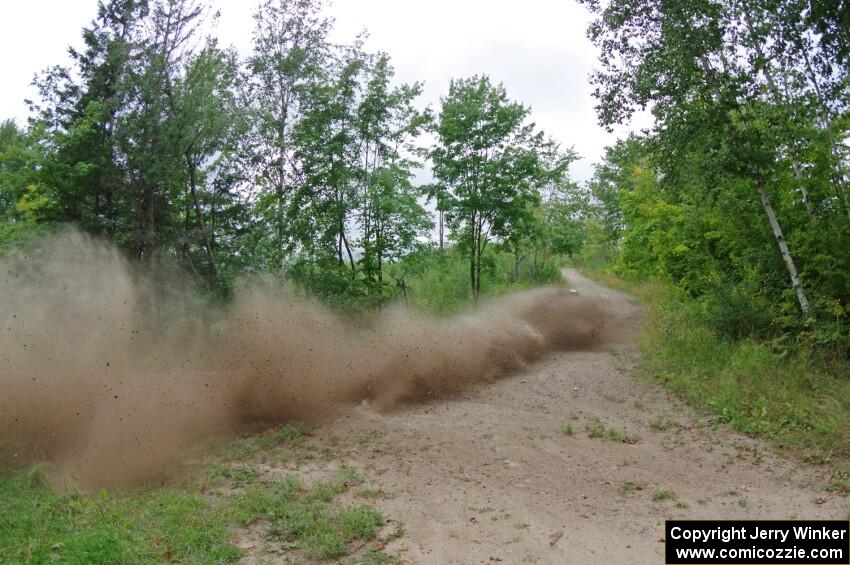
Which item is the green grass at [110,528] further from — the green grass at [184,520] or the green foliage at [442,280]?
the green foliage at [442,280]

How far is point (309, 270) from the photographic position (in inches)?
703

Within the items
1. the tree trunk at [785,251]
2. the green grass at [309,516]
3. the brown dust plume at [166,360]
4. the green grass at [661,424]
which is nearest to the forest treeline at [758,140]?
the tree trunk at [785,251]

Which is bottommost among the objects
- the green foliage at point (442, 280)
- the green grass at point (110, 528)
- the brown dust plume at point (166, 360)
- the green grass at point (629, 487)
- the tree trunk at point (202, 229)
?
the green grass at point (629, 487)

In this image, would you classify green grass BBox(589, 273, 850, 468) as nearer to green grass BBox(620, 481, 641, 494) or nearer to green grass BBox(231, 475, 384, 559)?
green grass BBox(620, 481, 641, 494)

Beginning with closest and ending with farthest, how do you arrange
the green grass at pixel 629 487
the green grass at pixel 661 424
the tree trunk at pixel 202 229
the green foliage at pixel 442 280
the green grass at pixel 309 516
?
the green grass at pixel 309 516, the green grass at pixel 629 487, the green grass at pixel 661 424, the tree trunk at pixel 202 229, the green foliage at pixel 442 280

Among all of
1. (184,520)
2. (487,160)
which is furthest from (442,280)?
(184,520)

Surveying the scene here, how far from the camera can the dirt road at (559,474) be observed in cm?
648

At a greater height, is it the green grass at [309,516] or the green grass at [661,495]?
the green grass at [309,516]

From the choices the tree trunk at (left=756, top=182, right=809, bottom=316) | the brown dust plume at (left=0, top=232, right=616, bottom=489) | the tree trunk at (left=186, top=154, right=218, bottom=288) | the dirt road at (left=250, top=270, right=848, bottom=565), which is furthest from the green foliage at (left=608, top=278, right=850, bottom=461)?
the tree trunk at (left=186, top=154, right=218, bottom=288)

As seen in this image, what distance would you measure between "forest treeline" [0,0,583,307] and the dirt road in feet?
20.9

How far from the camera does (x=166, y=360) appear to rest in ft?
42.7

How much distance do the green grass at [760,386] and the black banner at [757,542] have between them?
255 cm

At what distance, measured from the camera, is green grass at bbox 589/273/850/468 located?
9.31m

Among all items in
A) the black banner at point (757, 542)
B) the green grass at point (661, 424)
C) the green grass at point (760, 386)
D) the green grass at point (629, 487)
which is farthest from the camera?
the green grass at point (661, 424)
